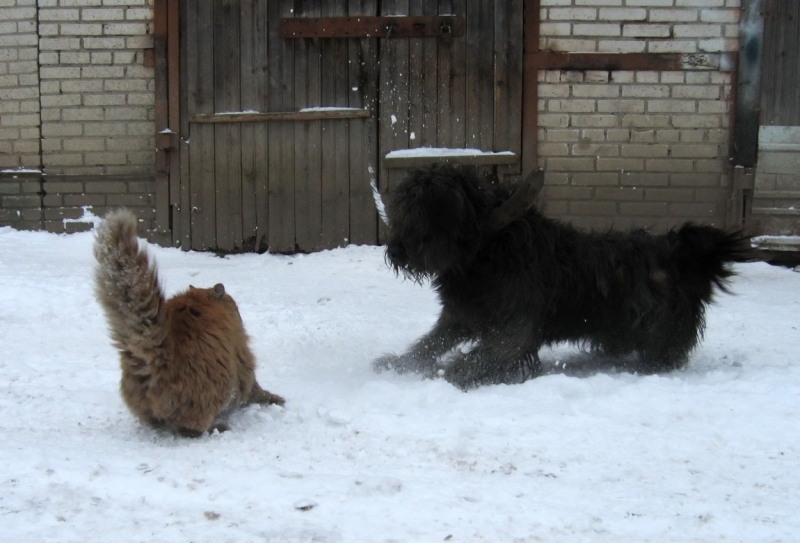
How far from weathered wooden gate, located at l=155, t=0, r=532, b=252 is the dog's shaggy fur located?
529 cm

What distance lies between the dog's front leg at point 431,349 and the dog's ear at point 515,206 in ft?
2.12

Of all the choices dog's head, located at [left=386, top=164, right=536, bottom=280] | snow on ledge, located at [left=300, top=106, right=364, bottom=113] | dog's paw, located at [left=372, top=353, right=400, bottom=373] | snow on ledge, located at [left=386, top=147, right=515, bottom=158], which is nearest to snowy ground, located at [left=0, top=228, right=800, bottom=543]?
dog's paw, located at [left=372, top=353, right=400, bottom=373]

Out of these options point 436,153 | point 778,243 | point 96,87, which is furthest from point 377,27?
point 778,243

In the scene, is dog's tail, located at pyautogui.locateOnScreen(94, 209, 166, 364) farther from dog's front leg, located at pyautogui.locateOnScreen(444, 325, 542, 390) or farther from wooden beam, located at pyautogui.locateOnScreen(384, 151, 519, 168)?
wooden beam, located at pyautogui.locateOnScreen(384, 151, 519, 168)

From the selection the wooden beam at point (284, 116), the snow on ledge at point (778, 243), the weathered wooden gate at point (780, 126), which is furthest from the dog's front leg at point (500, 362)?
the weathered wooden gate at point (780, 126)

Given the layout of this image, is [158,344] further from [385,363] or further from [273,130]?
[273,130]

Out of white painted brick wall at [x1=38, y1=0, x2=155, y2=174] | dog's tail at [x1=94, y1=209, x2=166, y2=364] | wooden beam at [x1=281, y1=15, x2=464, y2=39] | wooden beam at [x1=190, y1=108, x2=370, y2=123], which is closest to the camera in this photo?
dog's tail at [x1=94, y1=209, x2=166, y2=364]

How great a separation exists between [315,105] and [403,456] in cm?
613

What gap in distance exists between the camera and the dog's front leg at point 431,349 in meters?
4.51

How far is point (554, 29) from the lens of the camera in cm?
A: 827

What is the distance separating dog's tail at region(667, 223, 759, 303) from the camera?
15.1 ft

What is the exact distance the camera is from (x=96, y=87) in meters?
8.55

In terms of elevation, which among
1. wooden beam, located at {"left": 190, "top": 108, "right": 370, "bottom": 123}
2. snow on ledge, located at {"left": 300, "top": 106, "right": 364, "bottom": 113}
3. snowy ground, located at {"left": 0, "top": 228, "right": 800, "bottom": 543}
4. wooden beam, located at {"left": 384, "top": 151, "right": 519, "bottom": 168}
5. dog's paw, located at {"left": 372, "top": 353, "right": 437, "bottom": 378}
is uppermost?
snow on ledge, located at {"left": 300, "top": 106, "right": 364, "bottom": 113}

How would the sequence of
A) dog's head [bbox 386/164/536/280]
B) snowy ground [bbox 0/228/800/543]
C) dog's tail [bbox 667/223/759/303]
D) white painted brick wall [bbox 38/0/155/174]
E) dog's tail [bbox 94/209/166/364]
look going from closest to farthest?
snowy ground [bbox 0/228/800/543]
dog's tail [bbox 94/209/166/364]
dog's head [bbox 386/164/536/280]
dog's tail [bbox 667/223/759/303]
white painted brick wall [bbox 38/0/155/174]
